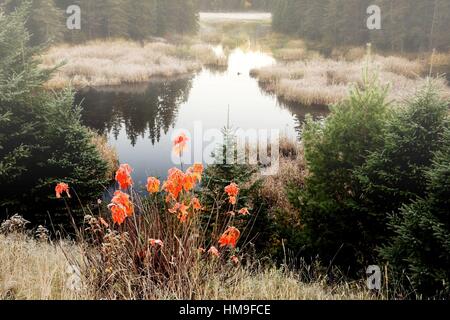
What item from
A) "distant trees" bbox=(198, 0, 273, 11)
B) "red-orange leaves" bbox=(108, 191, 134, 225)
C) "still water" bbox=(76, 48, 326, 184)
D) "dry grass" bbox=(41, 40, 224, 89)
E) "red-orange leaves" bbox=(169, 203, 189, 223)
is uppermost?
"distant trees" bbox=(198, 0, 273, 11)

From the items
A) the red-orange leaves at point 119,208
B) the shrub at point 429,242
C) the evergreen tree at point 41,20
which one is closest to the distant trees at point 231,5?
the evergreen tree at point 41,20

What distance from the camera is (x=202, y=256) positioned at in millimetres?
4609

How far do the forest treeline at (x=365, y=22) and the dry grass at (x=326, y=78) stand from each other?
324 centimetres

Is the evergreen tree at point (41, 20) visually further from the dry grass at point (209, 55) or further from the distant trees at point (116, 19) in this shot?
the dry grass at point (209, 55)

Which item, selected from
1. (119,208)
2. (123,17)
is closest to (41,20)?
(123,17)

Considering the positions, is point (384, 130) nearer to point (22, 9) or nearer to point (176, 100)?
point (22, 9)

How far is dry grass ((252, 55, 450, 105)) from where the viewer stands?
21156mm

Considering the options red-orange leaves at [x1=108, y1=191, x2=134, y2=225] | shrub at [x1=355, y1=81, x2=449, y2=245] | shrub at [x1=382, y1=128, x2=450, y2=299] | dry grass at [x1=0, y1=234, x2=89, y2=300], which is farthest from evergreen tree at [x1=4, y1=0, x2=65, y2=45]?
shrub at [x1=382, y1=128, x2=450, y2=299]

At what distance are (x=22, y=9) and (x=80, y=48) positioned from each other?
2516 centimetres

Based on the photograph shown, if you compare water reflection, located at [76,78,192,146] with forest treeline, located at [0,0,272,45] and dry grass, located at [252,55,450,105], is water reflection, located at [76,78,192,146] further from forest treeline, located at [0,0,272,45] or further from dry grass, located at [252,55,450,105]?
forest treeline, located at [0,0,272,45]

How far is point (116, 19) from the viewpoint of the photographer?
31938mm

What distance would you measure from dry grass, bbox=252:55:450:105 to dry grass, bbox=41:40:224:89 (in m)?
6.36

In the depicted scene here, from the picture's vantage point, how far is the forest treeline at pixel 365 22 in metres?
32.0
